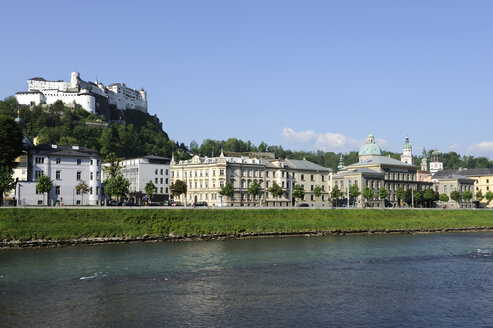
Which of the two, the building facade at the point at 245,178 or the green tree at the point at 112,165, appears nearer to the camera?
the green tree at the point at 112,165

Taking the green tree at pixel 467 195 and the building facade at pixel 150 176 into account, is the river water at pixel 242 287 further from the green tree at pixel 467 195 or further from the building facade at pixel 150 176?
the green tree at pixel 467 195

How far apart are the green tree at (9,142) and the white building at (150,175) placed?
4781 centimetres

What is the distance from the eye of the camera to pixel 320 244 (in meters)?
66.0

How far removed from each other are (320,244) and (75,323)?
42.7 m

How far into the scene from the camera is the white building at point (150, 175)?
136 metres

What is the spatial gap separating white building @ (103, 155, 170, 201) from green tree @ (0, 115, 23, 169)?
47.8m

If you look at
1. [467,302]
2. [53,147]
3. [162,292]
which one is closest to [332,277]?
[467,302]

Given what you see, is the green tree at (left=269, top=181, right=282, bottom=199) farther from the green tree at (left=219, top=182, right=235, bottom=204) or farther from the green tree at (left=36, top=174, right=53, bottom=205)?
the green tree at (left=36, top=174, right=53, bottom=205)

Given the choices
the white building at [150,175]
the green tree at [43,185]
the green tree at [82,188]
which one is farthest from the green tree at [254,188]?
the green tree at [43,185]

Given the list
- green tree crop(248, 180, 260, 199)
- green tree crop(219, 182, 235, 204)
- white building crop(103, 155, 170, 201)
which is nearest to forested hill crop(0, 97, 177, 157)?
white building crop(103, 155, 170, 201)

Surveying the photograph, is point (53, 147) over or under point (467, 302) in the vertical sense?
over

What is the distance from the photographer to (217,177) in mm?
118750

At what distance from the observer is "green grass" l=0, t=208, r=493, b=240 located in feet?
204

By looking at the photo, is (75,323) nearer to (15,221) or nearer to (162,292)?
(162,292)
